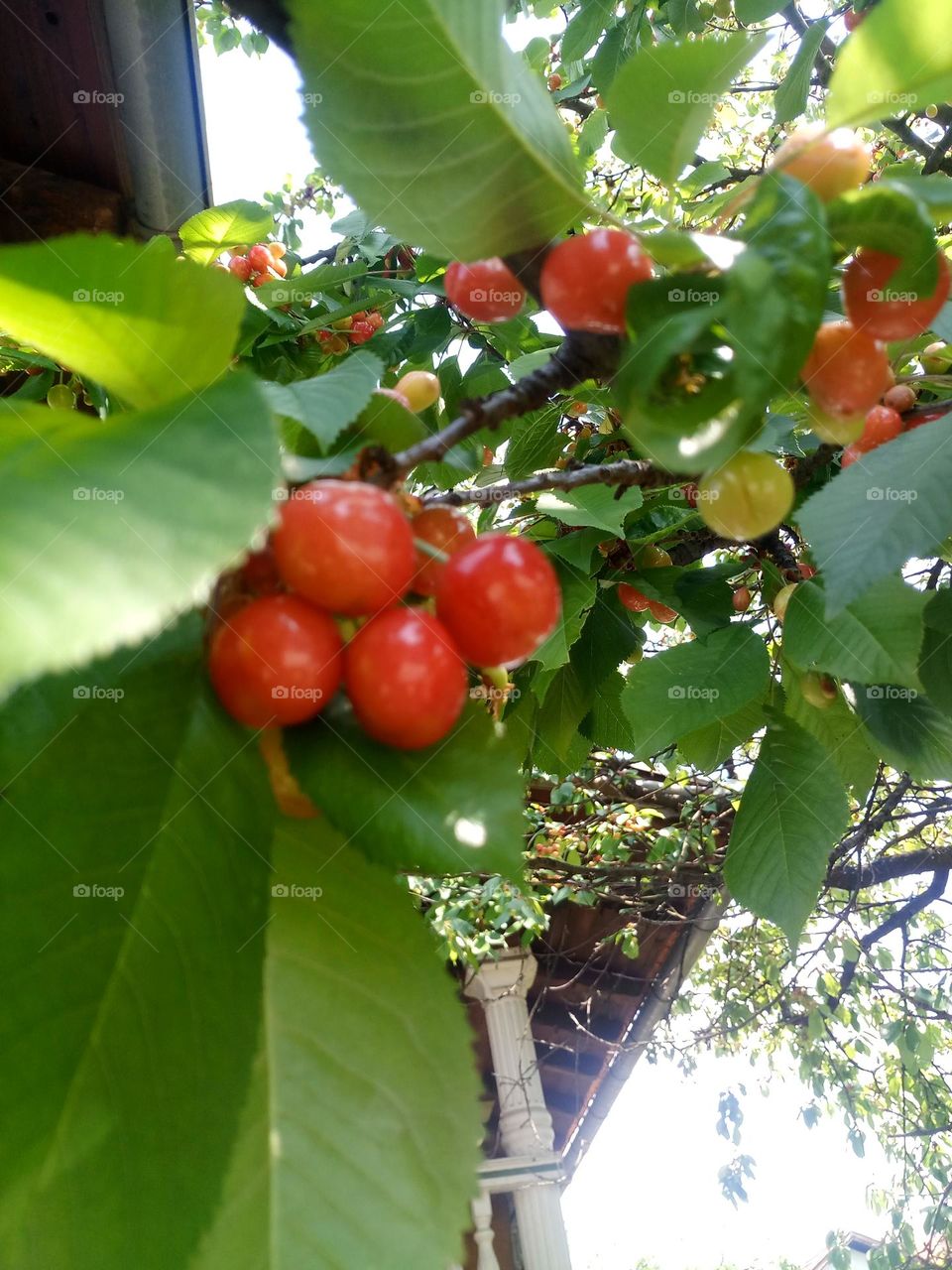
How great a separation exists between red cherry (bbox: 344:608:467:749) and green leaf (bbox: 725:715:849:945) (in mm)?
801

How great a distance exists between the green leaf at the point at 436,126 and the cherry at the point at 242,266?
168cm

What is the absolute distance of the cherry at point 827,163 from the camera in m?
0.49

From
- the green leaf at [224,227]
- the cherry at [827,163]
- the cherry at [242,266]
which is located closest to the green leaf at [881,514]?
the cherry at [827,163]

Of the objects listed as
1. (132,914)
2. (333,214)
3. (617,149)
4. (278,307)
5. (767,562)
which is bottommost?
(132,914)

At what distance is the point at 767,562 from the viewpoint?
1.16m

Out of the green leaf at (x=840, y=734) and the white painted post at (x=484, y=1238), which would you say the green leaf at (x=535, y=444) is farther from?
the white painted post at (x=484, y=1238)

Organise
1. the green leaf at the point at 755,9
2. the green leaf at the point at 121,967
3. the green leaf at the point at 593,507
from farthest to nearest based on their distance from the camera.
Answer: the green leaf at the point at 755,9, the green leaf at the point at 593,507, the green leaf at the point at 121,967

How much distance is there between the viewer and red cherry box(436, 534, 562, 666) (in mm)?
429

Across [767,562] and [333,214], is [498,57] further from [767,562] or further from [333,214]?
[333,214]

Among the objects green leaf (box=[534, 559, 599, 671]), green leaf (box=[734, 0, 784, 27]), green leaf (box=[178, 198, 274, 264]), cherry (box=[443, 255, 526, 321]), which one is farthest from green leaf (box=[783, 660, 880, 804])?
green leaf (box=[734, 0, 784, 27])

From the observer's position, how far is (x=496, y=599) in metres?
0.43

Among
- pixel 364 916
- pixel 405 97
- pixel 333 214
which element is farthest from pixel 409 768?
pixel 333 214

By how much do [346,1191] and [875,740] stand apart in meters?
0.80

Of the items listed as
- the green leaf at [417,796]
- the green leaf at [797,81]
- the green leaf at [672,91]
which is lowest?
the green leaf at [417,796]
